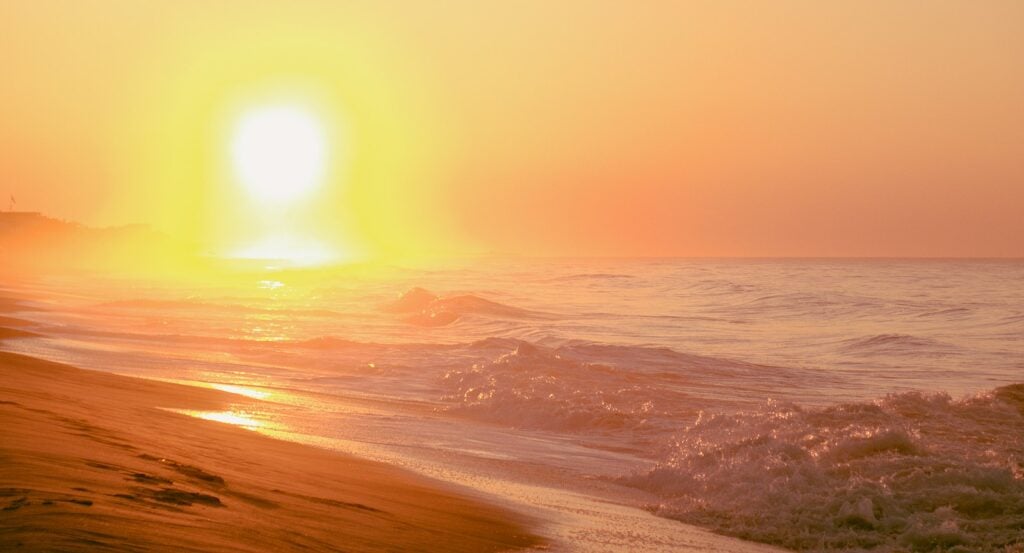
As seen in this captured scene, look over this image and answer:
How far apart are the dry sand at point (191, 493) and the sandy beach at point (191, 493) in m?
0.01

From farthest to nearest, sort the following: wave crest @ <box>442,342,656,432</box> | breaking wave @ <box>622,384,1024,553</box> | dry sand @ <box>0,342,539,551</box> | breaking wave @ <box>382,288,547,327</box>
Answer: breaking wave @ <box>382,288,547,327</box>, wave crest @ <box>442,342,656,432</box>, breaking wave @ <box>622,384,1024,553</box>, dry sand @ <box>0,342,539,551</box>

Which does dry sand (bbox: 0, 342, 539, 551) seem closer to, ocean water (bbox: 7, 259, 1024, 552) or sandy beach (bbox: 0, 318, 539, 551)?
sandy beach (bbox: 0, 318, 539, 551)

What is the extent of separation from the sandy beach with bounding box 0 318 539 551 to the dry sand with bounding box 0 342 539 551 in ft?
0.04

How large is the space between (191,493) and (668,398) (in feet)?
38.5

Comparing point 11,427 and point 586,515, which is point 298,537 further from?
point 586,515

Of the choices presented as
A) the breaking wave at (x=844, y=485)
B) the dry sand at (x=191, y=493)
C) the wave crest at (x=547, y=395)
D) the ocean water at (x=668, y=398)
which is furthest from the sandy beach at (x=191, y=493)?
the wave crest at (x=547, y=395)

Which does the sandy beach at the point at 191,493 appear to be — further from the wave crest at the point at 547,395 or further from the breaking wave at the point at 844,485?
the wave crest at the point at 547,395

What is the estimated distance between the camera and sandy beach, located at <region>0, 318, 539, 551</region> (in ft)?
16.2

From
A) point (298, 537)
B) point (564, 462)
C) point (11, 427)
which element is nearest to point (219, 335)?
point (564, 462)

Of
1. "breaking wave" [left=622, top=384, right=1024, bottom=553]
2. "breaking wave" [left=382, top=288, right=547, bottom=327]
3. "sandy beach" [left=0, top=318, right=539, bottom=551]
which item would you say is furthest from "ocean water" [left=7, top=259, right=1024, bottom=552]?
"sandy beach" [left=0, top=318, right=539, bottom=551]

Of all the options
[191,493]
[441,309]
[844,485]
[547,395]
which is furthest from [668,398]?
[441,309]

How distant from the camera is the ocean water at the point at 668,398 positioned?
29.3ft

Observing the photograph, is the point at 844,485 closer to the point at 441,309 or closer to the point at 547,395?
the point at 547,395

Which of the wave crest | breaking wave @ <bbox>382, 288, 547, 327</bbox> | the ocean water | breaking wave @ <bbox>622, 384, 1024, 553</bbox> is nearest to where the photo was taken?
breaking wave @ <bbox>622, 384, 1024, 553</bbox>
